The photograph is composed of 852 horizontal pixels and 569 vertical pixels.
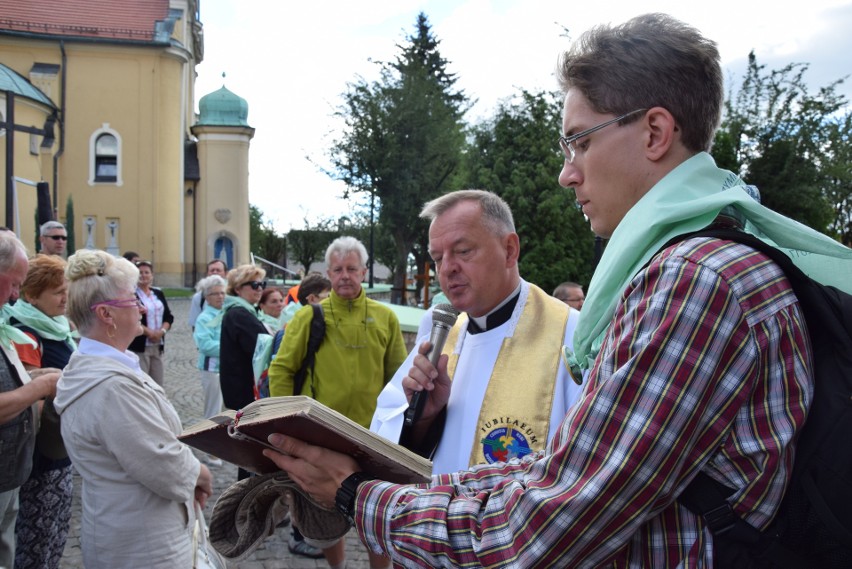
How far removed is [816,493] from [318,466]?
934mm

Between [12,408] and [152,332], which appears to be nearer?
[12,408]

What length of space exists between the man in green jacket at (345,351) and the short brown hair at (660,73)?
3.92 m

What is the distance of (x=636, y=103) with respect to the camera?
145 cm

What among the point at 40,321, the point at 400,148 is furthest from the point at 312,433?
the point at 400,148

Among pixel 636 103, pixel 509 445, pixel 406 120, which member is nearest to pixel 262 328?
pixel 509 445

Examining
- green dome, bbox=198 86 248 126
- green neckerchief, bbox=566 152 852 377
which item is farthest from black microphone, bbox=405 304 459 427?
green dome, bbox=198 86 248 126

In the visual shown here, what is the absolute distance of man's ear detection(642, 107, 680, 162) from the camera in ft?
4.69

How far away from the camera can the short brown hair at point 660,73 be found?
1.43m

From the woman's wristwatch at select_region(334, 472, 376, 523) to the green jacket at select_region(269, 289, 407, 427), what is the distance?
369cm

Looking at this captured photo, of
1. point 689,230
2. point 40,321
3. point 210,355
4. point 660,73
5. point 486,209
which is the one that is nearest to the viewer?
point 689,230

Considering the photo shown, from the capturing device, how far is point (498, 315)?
3260 mm

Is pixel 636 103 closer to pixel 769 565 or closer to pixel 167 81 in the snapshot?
pixel 769 565

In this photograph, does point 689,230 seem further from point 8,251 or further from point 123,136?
point 123,136

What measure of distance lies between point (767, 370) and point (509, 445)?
1.78 meters
